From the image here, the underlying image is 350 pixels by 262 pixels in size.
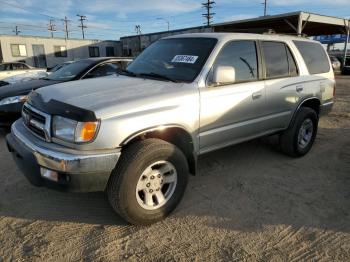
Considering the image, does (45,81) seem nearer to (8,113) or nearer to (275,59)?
(8,113)

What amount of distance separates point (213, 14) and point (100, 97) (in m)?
62.1

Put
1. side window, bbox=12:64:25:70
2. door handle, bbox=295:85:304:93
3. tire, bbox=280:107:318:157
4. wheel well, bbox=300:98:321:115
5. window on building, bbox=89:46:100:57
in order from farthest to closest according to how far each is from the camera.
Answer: window on building, bbox=89:46:100:57, side window, bbox=12:64:25:70, wheel well, bbox=300:98:321:115, tire, bbox=280:107:318:157, door handle, bbox=295:85:304:93

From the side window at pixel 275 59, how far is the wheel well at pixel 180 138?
64.7 inches

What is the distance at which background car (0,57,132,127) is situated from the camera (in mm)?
5777

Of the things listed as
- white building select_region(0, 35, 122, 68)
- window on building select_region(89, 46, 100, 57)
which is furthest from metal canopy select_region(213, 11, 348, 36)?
window on building select_region(89, 46, 100, 57)

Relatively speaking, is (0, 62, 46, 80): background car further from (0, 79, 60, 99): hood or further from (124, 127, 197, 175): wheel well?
(124, 127, 197, 175): wheel well

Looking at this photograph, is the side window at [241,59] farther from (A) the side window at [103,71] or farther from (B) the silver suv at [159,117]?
(A) the side window at [103,71]

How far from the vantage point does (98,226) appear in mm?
3143

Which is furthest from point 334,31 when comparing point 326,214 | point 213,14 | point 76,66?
point 213,14

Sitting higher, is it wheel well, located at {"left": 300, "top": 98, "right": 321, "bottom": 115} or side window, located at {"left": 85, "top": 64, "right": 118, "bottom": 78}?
side window, located at {"left": 85, "top": 64, "right": 118, "bottom": 78}

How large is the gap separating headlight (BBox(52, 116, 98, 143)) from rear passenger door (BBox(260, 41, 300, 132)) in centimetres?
250

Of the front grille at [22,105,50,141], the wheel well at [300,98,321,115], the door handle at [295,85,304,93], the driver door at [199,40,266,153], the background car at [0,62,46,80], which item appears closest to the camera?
the front grille at [22,105,50,141]

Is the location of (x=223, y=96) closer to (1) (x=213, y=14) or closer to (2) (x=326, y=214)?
(2) (x=326, y=214)

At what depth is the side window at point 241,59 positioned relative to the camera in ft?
12.2
